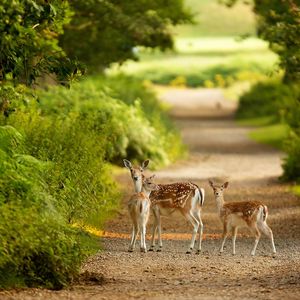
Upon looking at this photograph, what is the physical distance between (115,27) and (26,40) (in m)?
15.3

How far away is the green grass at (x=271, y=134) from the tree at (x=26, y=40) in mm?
25797

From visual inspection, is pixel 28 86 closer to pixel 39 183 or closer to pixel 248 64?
pixel 39 183

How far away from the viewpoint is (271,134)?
1845 inches

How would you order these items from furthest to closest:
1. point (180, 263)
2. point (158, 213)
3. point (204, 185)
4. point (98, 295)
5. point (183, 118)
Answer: point (183, 118) → point (204, 185) → point (158, 213) → point (180, 263) → point (98, 295)

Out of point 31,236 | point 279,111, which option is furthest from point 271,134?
point 31,236

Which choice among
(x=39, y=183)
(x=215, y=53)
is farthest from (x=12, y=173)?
(x=215, y=53)

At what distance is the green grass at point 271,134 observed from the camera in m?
43.0

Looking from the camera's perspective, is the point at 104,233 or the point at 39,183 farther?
the point at 104,233

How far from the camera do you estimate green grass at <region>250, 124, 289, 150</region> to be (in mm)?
42969

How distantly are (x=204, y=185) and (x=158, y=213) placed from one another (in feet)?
33.7

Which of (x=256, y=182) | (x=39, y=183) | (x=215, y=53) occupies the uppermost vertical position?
(x=39, y=183)

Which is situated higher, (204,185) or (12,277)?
(12,277)

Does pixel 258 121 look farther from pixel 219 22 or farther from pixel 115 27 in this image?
pixel 219 22

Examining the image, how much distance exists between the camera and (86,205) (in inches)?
661
